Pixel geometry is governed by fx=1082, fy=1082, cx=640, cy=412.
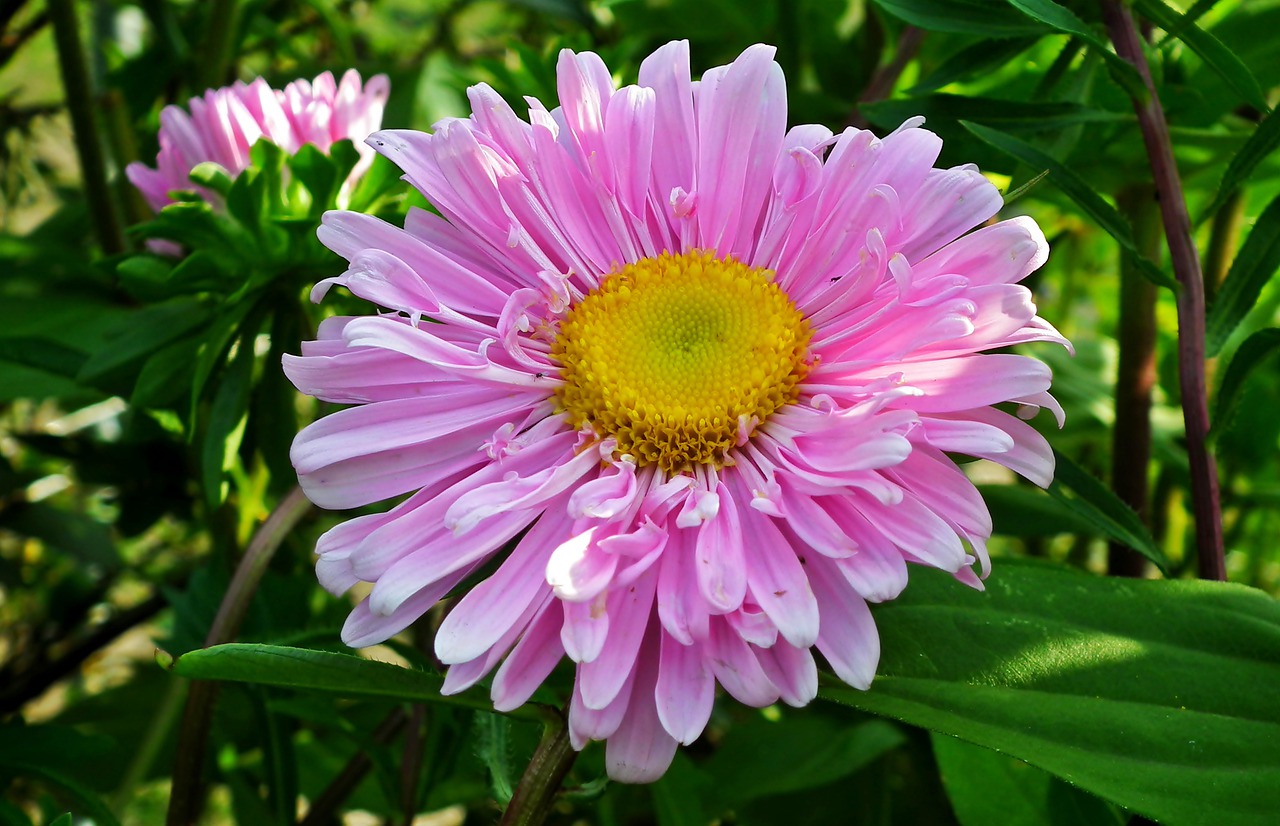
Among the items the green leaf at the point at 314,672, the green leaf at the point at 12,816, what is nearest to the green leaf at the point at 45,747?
the green leaf at the point at 12,816

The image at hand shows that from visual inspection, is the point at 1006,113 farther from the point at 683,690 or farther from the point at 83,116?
the point at 83,116

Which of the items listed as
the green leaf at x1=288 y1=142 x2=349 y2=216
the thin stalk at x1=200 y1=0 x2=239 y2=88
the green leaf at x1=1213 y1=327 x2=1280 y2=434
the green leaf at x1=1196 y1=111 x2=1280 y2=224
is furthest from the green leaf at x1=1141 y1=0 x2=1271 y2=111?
the thin stalk at x1=200 y1=0 x2=239 y2=88

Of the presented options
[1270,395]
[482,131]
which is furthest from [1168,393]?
[482,131]

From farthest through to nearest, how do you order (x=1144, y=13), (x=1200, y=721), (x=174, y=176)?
(x=174, y=176), (x=1144, y=13), (x=1200, y=721)

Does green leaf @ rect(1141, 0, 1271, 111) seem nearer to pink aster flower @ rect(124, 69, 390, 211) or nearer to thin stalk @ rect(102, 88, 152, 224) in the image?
pink aster flower @ rect(124, 69, 390, 211)

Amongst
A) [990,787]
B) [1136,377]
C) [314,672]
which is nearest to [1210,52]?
[1136,377]

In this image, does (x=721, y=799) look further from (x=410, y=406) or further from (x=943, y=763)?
(x=410, y=406)
